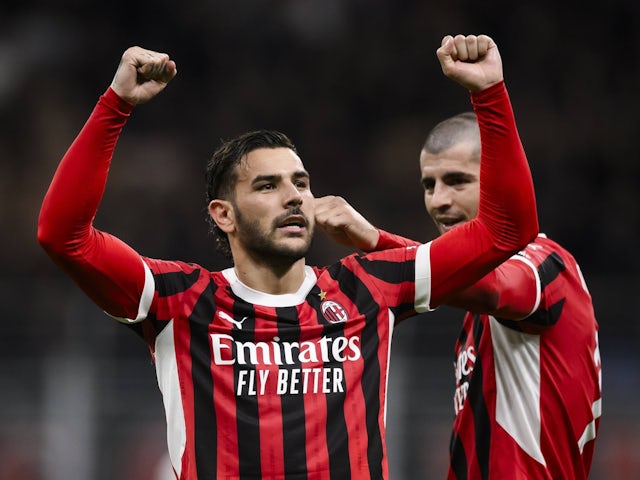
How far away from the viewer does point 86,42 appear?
11617 mm

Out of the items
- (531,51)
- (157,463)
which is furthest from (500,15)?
(157,463)

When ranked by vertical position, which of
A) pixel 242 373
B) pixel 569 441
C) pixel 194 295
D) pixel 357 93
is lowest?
pixel 569 441

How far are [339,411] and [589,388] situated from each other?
1.05 metres

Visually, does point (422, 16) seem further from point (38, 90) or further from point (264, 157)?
point (264, 157)

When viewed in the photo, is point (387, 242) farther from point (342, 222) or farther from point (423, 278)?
point (423, 278)

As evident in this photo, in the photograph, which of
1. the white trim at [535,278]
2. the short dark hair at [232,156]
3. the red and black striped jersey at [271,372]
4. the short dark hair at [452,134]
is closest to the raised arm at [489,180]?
the red and black striped jersey at [271,372]

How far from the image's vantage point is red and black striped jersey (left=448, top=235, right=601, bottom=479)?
3.66 meters

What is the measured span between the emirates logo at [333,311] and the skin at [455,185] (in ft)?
2.59

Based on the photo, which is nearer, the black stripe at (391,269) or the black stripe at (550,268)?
the black stripe at (391,269)

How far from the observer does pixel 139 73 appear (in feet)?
10.1

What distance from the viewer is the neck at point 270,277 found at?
3.47 m

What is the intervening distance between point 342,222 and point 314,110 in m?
7.58

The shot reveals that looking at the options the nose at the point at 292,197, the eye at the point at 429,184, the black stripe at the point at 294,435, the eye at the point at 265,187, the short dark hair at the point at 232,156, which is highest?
the short dark hair at the point at 232,156

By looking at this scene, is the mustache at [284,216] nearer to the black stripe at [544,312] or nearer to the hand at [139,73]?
the hand at [139,73]
